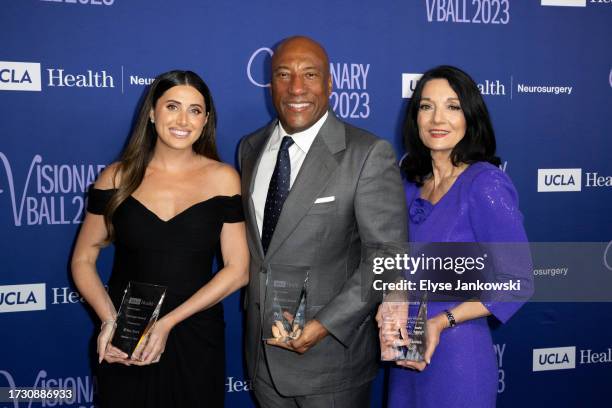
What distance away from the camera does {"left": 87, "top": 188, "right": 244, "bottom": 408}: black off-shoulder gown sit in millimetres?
2150

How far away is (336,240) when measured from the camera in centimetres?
206

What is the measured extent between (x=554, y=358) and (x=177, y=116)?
8.93 feet

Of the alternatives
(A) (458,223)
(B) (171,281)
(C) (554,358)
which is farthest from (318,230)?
(C) (554,358)

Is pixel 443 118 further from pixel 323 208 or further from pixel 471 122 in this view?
pixel 323 208

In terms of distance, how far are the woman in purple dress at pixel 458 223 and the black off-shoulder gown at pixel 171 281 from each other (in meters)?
0.75

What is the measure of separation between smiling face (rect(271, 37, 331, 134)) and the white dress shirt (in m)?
0.03

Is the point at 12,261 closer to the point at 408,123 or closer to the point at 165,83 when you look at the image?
the point at 165,83

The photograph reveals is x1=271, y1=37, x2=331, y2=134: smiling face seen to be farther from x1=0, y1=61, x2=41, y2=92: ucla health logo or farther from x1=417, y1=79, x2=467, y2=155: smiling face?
x1=0, y1=61, x2=41, y2=92: ucla health logo

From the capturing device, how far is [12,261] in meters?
2.81

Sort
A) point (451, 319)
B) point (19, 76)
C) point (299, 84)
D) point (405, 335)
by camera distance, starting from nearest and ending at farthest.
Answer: point (405, 335)
point (451, 319)
point (299, 84)
point (19, 76)

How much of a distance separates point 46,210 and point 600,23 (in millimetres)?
3304

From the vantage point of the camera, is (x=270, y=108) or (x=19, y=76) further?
(x=270, y=108)

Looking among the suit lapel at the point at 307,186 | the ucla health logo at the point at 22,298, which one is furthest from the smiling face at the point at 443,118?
the ucla health logo at the point at 22,298

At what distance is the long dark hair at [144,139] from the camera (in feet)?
7.23
